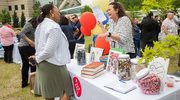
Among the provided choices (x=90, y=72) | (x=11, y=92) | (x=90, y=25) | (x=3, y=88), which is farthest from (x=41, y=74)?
(x=3, y=88)

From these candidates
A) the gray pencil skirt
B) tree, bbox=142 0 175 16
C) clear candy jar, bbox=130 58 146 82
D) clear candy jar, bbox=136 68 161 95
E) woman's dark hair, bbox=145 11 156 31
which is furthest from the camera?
woman's dark hair, bbox=145 11 156 31

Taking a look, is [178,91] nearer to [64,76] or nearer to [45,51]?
[64,76]

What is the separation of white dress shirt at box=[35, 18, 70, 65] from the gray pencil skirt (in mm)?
73

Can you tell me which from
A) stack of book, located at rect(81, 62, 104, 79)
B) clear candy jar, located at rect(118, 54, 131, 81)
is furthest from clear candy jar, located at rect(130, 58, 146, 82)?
stack of book, located at rect(81, 62, 104, 79)

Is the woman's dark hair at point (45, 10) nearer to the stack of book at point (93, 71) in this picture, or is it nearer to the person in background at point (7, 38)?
the stack of book at point (93, 71)

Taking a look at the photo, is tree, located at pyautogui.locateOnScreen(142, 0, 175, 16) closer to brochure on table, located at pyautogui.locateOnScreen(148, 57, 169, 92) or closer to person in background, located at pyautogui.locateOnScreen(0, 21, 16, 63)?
brochure on table, located at pyautogui.locateOnScreen(148, 57, 169, 92)

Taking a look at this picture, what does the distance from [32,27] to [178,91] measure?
2.60 m

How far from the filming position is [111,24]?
7.09ft

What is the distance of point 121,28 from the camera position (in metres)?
1.89

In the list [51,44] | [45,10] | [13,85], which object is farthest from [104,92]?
[13,85]

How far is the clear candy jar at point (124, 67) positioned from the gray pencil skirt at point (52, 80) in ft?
2.30

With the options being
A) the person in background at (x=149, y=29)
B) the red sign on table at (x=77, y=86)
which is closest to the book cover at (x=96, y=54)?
the red sign on table at (x=77, y=86)

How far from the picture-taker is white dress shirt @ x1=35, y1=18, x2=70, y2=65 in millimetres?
1604

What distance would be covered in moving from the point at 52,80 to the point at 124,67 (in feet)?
2.82
